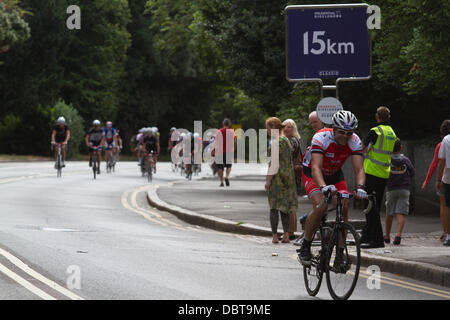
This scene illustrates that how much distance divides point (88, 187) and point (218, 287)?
17.9m

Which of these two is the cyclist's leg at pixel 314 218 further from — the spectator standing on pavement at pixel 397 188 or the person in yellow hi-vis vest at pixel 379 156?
the spectator standing on pavement at pixel 397 188

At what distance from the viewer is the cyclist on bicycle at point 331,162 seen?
886 cm

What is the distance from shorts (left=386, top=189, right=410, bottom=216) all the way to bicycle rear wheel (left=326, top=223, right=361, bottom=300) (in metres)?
4.92

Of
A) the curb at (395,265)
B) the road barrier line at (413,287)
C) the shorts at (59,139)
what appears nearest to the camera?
the road barrier line at (413,287)

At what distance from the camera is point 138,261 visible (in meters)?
11.1

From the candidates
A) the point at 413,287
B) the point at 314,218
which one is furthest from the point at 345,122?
the point at 413,287

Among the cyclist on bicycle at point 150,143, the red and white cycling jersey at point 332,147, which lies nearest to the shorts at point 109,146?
the cyclist on bicycle at point 150,143

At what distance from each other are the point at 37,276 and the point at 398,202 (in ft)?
19.9

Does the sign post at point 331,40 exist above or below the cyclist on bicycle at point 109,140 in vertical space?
above

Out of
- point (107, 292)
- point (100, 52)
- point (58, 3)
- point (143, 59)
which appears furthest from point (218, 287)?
point (143, 59)

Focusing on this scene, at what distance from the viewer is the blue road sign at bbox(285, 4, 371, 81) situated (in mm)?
16344

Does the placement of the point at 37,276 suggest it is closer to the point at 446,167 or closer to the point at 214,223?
the point at 446,167

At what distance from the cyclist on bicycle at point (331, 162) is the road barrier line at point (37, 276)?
7.61 ft

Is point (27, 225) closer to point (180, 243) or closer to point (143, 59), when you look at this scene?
point (180, 243)
